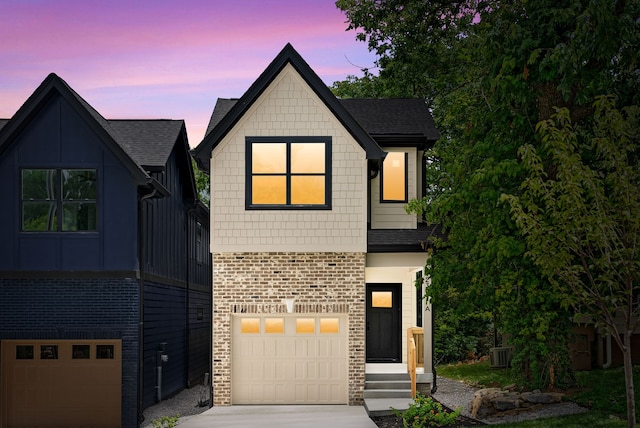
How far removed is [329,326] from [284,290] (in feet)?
5.05

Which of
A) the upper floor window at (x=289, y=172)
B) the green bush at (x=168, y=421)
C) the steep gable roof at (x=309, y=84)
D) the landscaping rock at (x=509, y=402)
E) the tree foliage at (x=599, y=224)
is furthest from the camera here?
the upper floor window at (x=289, y=172)

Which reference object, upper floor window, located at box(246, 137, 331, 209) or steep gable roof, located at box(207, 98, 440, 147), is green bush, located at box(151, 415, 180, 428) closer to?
upper floor window, located at box(246, 137, 331, 209)

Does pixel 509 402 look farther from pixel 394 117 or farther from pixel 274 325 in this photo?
pixel 394 117

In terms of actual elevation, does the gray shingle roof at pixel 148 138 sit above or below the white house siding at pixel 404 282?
above

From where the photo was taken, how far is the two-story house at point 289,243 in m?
20.8

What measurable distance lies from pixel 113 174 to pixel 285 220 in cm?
449

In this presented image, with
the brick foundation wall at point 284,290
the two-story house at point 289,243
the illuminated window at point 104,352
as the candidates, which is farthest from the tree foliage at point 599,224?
the illuminated window at point 104,352

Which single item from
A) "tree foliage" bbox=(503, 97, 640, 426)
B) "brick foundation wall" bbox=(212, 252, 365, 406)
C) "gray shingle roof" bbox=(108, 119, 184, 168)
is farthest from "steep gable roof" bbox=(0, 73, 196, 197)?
"tree foliage" bbox=(503, 97, 640, 426)

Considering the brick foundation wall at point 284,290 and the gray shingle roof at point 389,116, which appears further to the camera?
the gray shingle roof at point 389,116

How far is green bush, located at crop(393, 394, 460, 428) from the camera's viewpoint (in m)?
16.6

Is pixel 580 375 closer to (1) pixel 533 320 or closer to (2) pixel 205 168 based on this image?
(1) pixel 533 320

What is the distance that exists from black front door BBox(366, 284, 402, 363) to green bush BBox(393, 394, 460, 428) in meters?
6.36

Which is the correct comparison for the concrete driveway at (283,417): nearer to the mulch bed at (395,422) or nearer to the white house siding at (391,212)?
the mulch bed at (395,422)

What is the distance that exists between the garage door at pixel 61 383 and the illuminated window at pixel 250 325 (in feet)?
10.3
